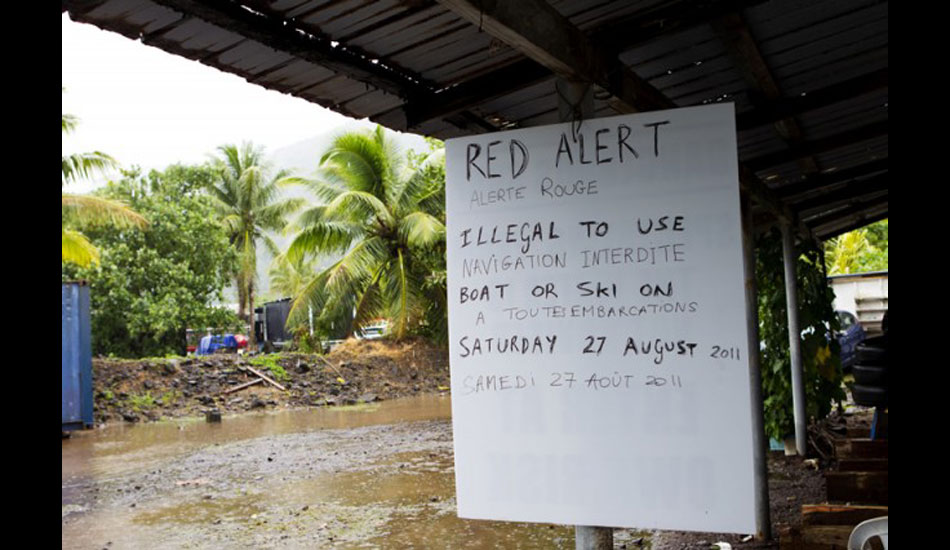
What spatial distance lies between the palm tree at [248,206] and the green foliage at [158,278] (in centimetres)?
432

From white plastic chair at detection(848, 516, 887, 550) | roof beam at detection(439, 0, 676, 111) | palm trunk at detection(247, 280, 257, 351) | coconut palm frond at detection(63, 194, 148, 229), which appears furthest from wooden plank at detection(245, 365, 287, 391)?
white plastic chair at detection(848, 516, 887, 550)

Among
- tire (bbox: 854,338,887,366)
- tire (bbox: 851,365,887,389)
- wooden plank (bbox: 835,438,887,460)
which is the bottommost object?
wooden plank (bbox: 835,438,887,460)

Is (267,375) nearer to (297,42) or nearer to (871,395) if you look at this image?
(871,395)

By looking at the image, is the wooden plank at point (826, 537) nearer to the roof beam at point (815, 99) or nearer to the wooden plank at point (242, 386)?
the roof beam at point (815, 99)

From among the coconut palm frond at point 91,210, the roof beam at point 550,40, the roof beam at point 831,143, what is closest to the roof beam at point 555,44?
the roof beam at point 550,40

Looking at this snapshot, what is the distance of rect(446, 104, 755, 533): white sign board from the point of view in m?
3.00

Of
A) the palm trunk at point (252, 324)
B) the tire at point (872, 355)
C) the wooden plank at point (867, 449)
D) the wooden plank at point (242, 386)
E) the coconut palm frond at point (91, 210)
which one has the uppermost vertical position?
the coconut palm frond at point (91, 210)

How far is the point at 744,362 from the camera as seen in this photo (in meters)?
2.94

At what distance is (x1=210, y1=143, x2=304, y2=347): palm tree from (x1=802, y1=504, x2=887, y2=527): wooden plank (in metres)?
31.7

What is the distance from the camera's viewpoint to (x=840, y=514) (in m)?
4.38

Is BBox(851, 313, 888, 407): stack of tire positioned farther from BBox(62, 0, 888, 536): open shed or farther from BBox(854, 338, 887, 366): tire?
BBox(62, 0, 888, 536): open shed

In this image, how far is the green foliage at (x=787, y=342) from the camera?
881 centimetres
